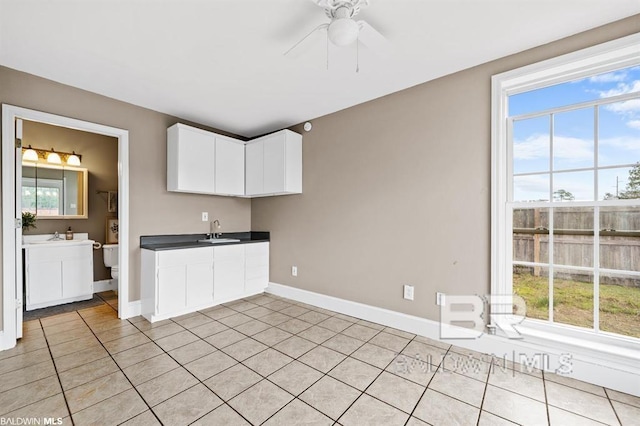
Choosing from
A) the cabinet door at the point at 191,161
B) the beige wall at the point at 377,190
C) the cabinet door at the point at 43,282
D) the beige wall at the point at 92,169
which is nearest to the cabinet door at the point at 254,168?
the beige wall at the point at 377,190

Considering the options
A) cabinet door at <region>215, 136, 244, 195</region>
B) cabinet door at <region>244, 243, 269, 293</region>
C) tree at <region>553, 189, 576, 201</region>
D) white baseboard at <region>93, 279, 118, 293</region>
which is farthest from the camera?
white baseboard at <region>93, 279, 118, 293</region>

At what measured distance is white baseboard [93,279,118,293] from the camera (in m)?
4.01

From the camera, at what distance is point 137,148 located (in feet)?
10.4

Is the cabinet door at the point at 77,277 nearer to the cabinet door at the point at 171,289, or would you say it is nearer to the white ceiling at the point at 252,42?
the cabinet door at the point at 171,289

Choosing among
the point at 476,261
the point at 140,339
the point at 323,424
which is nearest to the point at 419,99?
the point at 476,261

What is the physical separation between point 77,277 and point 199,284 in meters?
1.74

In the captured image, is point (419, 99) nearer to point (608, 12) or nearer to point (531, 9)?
point (531, 9)

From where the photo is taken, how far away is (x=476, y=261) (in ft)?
7.65

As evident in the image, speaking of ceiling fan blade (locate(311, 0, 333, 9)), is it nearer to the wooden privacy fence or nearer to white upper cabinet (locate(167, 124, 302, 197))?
white upper cabinet (locate(167, 124, 302, 197))

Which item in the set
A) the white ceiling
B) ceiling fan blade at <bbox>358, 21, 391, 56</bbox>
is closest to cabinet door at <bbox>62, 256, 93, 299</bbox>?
the white ceiling

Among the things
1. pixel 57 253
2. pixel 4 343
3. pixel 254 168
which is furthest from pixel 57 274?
pixel 254 168

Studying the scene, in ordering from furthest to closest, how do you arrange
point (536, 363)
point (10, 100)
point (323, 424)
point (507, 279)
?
point (10, 100) → point (507, 279) → point (536, 363) → point (323, 424)

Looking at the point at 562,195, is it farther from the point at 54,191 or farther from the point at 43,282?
the point at 54,191

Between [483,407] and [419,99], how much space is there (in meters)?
2.48
